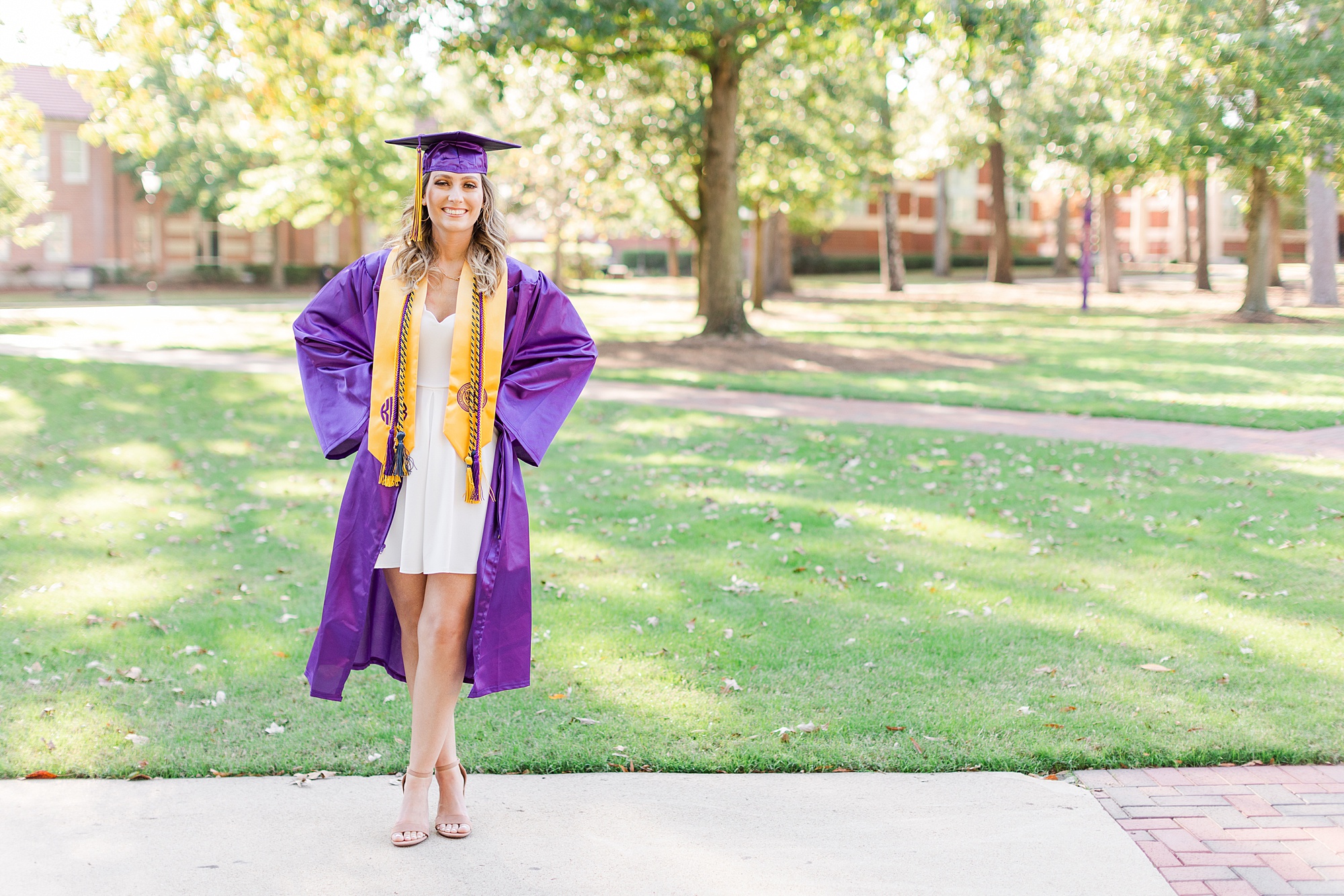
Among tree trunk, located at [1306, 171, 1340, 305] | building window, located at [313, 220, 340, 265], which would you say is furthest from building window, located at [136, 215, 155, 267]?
tree trunk, located at [1306, 171, 1340, 305]

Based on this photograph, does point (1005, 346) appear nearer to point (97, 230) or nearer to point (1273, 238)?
point (1273, 238)

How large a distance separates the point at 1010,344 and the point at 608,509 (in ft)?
46.7

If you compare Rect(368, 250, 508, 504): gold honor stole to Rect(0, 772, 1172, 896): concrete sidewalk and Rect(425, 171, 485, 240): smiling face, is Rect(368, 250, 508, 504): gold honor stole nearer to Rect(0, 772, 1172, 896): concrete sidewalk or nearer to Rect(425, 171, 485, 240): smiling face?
Rect(425, 171, 485, 240): smiling face

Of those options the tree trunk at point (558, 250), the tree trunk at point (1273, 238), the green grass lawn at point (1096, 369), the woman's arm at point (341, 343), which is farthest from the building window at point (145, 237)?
the woman's arm at point (341, 343)

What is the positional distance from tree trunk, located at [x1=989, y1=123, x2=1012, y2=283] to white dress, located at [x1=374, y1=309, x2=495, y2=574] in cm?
3808

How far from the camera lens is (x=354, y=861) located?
3.39 m

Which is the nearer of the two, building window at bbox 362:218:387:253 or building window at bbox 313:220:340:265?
building window at bbox 313:220:340:265

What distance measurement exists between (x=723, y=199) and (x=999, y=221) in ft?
77.6

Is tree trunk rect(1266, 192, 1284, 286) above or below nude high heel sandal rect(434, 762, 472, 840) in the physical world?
above

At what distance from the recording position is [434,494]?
3469 millimetres

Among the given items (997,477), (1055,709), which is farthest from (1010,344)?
(1055,709)

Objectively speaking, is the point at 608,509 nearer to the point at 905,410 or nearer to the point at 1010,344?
the point at 905,410

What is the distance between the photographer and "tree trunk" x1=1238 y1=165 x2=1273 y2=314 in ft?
79.7

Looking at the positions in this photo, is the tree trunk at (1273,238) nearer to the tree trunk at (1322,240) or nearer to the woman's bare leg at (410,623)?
the tree trunk at (1322,240)
